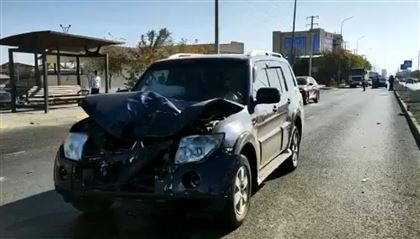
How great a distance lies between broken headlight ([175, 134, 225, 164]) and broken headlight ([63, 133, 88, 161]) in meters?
1.03

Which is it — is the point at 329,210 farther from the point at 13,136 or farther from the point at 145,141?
the point at 13,136

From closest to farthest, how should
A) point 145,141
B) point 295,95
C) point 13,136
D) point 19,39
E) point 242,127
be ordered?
1. point 145,141
2. point 242,127
3. point 295,95
4. point 13,136
5. point 19,39

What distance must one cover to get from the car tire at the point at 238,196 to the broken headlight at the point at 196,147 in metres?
0.34

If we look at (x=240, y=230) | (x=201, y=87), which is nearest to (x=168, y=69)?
(x=201, y=87)

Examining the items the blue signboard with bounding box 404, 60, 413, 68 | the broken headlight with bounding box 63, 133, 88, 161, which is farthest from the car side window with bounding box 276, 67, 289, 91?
the blue signboard with bounding box 404, 60, 413, 68

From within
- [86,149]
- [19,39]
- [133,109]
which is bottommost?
[86,149]

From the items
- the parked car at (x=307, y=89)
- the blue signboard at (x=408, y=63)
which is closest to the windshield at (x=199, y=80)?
the parked car at (x=307, y=89)

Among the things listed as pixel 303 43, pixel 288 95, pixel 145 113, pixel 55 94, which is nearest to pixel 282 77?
pixel 288 95

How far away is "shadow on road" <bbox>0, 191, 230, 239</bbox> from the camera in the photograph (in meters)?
5.07

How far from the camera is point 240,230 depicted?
5156 mm

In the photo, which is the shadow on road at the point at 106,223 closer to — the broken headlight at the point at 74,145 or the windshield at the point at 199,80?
the broken headlight at the point at 74,145

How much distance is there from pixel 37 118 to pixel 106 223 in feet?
46.0

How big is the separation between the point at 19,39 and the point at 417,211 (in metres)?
17.9

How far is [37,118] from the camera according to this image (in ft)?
60.5
